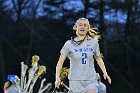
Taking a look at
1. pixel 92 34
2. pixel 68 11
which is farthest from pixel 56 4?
pixel 92 34

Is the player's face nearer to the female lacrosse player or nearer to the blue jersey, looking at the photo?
the female lacrosse player

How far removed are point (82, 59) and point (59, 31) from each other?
18.0 meters

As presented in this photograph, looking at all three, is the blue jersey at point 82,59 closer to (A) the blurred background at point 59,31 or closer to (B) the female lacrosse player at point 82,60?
(B) the female lacrosse player at point 82,60

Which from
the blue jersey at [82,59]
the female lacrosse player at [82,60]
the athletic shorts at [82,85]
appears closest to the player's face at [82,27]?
the female lacrosse player at [82,60]

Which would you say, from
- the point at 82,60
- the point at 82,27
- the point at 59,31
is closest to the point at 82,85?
the point at 82,60

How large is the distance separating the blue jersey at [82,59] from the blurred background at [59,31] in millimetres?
16888

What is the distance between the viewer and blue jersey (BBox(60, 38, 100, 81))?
469cm

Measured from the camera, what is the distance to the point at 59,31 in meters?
22.6

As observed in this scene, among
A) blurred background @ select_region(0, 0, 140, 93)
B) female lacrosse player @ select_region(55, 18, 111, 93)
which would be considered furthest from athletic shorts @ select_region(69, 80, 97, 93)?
blurred background @ select_region(0, 0, 140, 93)

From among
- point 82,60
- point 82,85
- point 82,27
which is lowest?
point 82,85

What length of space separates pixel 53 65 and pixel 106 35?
306cm

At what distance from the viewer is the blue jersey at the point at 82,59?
185 inches

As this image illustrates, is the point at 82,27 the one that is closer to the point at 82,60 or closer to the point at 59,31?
the point at 82,60

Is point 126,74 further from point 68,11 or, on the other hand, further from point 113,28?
point 68,11
